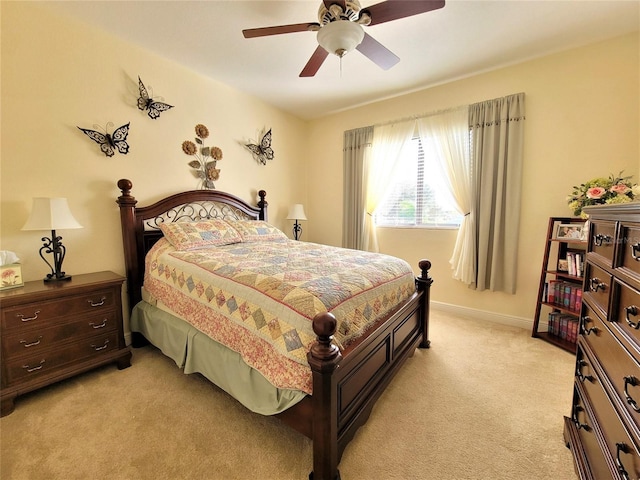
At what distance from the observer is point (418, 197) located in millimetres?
3484

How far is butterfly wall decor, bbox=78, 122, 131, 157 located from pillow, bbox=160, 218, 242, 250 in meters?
0.78

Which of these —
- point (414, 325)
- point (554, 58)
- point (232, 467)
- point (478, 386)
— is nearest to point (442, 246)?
point (414, 325)

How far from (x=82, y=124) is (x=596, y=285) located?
11.8ft

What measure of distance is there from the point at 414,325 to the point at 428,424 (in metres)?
0.76

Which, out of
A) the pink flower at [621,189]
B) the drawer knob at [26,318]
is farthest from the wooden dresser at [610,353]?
the drawer knob at [26,318]

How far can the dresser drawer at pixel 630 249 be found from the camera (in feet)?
2.81

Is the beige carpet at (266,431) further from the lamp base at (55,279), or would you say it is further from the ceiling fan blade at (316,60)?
the ceiling fan blade at (316,60)

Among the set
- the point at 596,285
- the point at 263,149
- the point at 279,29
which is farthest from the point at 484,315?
the point at 263,149

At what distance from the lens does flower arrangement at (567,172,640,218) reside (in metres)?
2.04

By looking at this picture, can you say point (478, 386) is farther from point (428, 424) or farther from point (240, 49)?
point (240, 49)

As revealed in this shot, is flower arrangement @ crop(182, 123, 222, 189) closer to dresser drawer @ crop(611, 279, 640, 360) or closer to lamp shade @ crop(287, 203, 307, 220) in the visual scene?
lamp shade @ crop(287, 203, 307, 220)

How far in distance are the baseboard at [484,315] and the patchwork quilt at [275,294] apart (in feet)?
4.85

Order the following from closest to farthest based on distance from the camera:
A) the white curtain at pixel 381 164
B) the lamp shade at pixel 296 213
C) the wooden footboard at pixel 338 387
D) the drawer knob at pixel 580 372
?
the wooden footboard at pixel 338 387 < the drawer knob at pixel 580 372 < the white curtain at pixel 381 164 < the lamp shade at pixel 296 213

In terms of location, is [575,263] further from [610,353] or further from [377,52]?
[377,52]
